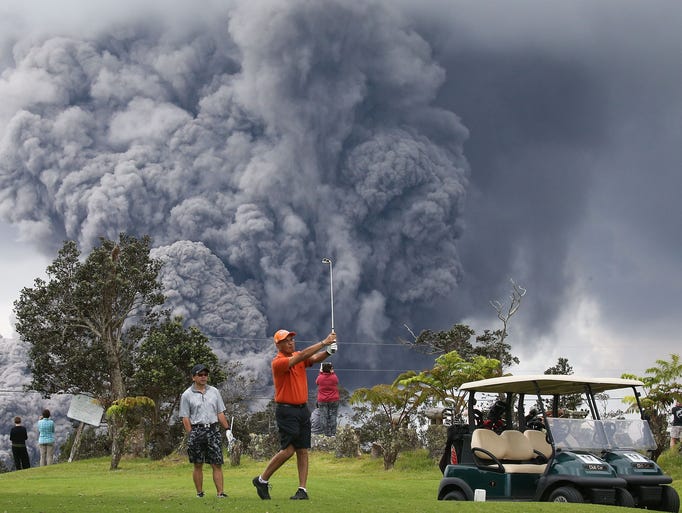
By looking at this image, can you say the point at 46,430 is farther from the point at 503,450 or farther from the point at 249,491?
the point at 503,450

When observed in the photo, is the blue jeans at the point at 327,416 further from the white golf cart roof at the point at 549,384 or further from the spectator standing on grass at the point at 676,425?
the spectator standing on grass at the point at 676,425

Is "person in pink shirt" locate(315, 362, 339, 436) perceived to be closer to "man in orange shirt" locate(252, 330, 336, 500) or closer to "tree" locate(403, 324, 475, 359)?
"man in orange shirt" locate(252, 330, 336, 500)

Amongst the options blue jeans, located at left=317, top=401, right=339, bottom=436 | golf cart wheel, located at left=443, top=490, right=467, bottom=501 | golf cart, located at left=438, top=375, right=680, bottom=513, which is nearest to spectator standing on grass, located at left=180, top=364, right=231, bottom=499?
golf cart wheel, located at left=443, top=490, right=467, bottom=501

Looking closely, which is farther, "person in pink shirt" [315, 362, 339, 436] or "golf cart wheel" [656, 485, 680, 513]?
"person in pink shirt" [315, 362, 339, 436]

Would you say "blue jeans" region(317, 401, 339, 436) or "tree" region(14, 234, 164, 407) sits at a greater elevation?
"tree" region(14, 234, 164, 407)

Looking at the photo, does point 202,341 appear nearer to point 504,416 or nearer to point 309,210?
point 504,416

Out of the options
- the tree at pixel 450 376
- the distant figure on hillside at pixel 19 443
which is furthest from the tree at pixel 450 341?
the distant figure on hillside at pixel 19 443

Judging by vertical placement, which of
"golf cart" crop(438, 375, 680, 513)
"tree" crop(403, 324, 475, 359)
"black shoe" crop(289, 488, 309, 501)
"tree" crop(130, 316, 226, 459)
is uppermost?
"tree" crop(403, 324, 475, 359)
